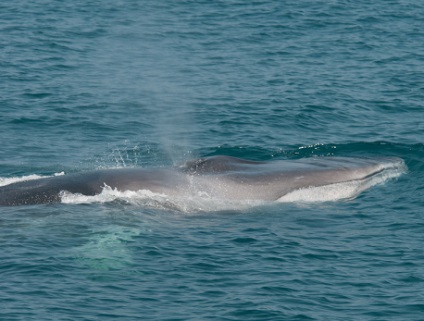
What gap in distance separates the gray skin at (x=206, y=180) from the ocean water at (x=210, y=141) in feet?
2.01

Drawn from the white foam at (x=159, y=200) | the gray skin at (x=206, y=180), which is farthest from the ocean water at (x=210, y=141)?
the gray skin at (x=206, y=180)

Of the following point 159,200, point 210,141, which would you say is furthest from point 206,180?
point 210,141

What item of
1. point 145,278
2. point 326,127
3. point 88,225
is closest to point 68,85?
point 326,127

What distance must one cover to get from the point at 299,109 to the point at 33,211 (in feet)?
57.5

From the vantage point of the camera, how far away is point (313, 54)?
52.8m

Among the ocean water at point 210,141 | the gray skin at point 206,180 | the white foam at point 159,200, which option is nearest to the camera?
the ocean water at point 210,141

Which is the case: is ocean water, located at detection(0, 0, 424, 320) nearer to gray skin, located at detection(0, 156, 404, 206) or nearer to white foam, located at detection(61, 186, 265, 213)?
white foam, located at detection(61, 186, 265, 213)

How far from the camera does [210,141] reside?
38.7 m

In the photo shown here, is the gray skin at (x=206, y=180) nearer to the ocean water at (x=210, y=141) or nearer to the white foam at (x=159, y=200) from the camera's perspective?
the white foam at (x=159, y=200)

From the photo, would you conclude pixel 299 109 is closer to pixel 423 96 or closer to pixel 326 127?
pixel 326 127

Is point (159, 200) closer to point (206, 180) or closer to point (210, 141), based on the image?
point (206, 180)

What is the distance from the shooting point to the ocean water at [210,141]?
23375 millimetres

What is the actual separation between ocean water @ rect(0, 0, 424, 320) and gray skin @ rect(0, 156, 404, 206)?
61 centimetres

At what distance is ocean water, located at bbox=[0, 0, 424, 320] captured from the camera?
23.4 meters
